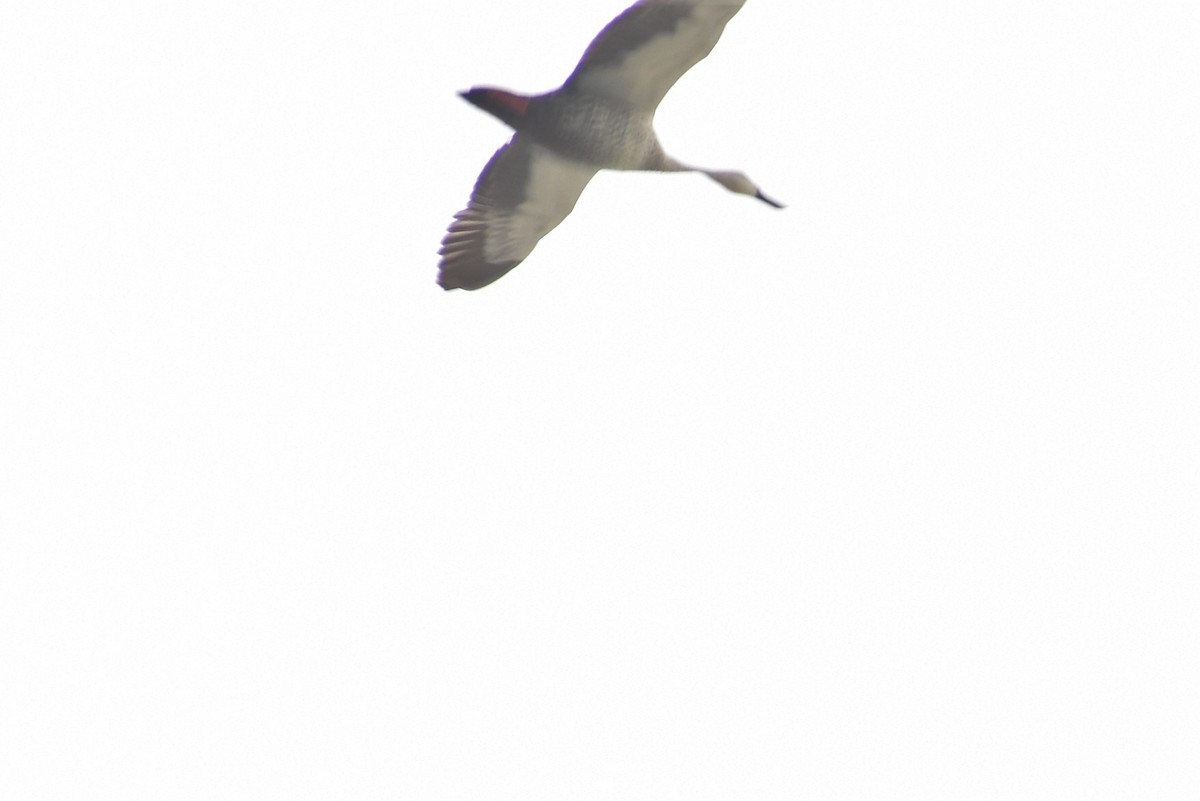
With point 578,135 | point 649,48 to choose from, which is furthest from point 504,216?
point 649,48

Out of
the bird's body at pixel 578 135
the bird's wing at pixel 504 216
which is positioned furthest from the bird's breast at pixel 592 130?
the bird's wing at pixel 504 216

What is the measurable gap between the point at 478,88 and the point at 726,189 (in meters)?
1.74

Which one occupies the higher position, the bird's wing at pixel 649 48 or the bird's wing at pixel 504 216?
the bird's wing at pixel 649 48

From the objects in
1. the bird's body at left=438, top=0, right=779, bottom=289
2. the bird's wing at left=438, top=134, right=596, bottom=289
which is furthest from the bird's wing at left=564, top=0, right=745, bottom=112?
the bird's wing at left=438, top=134, right=596, bottom=289

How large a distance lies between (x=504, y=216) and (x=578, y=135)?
0.85m

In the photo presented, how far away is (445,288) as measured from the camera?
37.4ft

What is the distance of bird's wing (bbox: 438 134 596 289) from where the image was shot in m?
11.1

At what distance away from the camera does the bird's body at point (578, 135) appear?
10.1 m

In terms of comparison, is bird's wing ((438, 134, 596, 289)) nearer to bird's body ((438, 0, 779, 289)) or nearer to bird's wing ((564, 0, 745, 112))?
bird's body ((438, 0, 779, 289))

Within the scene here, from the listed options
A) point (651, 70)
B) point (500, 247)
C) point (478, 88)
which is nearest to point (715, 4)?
point (651, 70)

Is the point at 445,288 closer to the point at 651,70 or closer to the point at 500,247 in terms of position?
the point at 500,247

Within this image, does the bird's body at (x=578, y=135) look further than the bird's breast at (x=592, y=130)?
No

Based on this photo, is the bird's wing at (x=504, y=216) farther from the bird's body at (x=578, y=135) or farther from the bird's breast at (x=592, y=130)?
the bird's breast at (x=592, y=130)

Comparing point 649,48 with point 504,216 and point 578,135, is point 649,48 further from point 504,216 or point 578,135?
point 504,216
